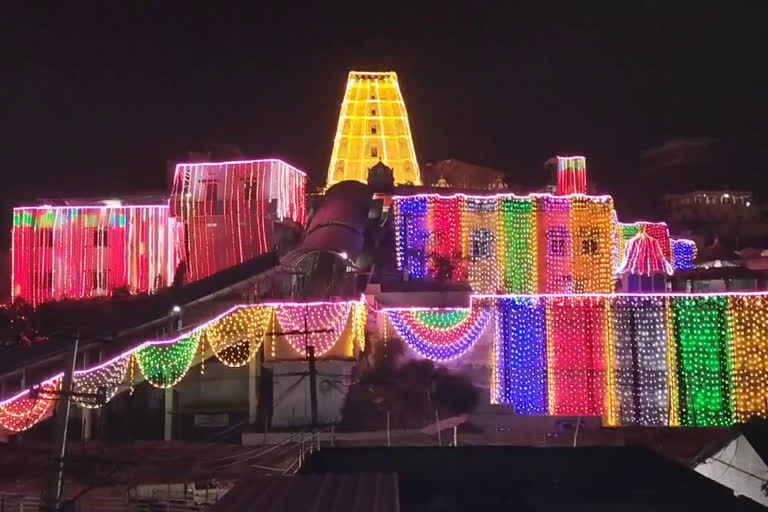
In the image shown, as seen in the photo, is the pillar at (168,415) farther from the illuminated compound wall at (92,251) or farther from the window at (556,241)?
the window at (556,241)

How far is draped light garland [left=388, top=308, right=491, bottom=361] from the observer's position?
2923 cm

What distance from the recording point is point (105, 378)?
82.4 feet

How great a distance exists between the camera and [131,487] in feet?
63.4

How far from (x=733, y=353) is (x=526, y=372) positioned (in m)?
6.26

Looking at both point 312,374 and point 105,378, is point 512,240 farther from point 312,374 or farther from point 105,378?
point 105,378

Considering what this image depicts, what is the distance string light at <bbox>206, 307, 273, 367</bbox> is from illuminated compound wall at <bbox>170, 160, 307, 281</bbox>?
8751 millimetres

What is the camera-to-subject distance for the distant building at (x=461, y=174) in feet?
181

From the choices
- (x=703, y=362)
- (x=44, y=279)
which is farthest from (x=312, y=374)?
(x=44, y=279)

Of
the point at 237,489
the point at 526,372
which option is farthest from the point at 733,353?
the point at 237,489

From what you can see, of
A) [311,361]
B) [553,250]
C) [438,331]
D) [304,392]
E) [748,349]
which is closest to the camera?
[311,361]

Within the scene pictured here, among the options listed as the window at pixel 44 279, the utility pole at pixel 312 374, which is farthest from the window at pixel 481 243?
the window at pixel 44 279

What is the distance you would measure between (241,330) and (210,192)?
10841 millimetres

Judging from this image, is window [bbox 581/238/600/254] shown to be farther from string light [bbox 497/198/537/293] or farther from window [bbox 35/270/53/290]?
window [bbox 35/270/53/290]

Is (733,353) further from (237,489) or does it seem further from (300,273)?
(237,489)
